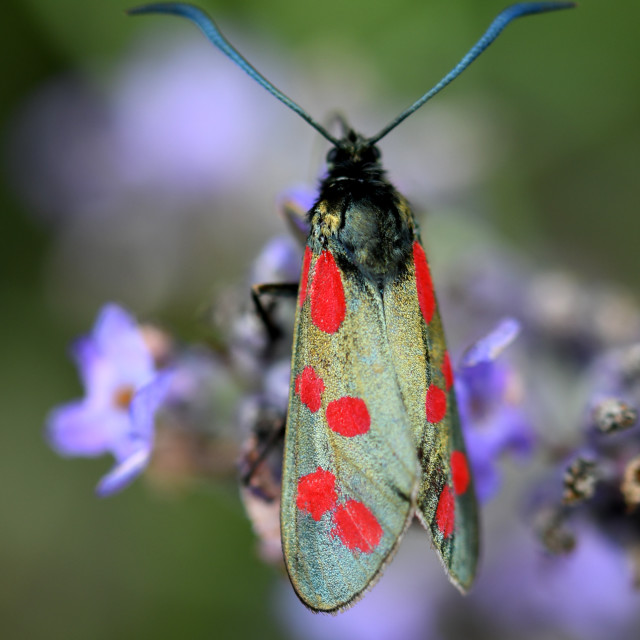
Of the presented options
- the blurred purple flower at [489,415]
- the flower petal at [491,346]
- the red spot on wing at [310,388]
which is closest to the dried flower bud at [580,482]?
the blurred purple flower at [489,415]

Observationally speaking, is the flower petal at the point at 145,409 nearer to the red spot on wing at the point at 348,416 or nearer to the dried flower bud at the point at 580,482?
the red spot on wing at the point at 348,416

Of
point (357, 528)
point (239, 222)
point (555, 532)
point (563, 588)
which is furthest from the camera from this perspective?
point (239, 222)

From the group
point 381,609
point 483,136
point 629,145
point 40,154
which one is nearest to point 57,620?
point 381,609

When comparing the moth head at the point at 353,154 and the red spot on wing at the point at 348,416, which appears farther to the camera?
the moth head at the point at 353,154

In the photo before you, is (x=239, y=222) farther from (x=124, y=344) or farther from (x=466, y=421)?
(x=466, y=421)

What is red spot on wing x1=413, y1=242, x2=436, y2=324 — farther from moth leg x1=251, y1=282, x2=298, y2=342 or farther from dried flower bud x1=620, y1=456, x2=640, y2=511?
dried flower bud x1=620, y1=456, x2=640, y2=511

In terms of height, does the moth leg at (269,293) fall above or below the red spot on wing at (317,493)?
above

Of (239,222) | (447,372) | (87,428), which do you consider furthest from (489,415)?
(239,222)
